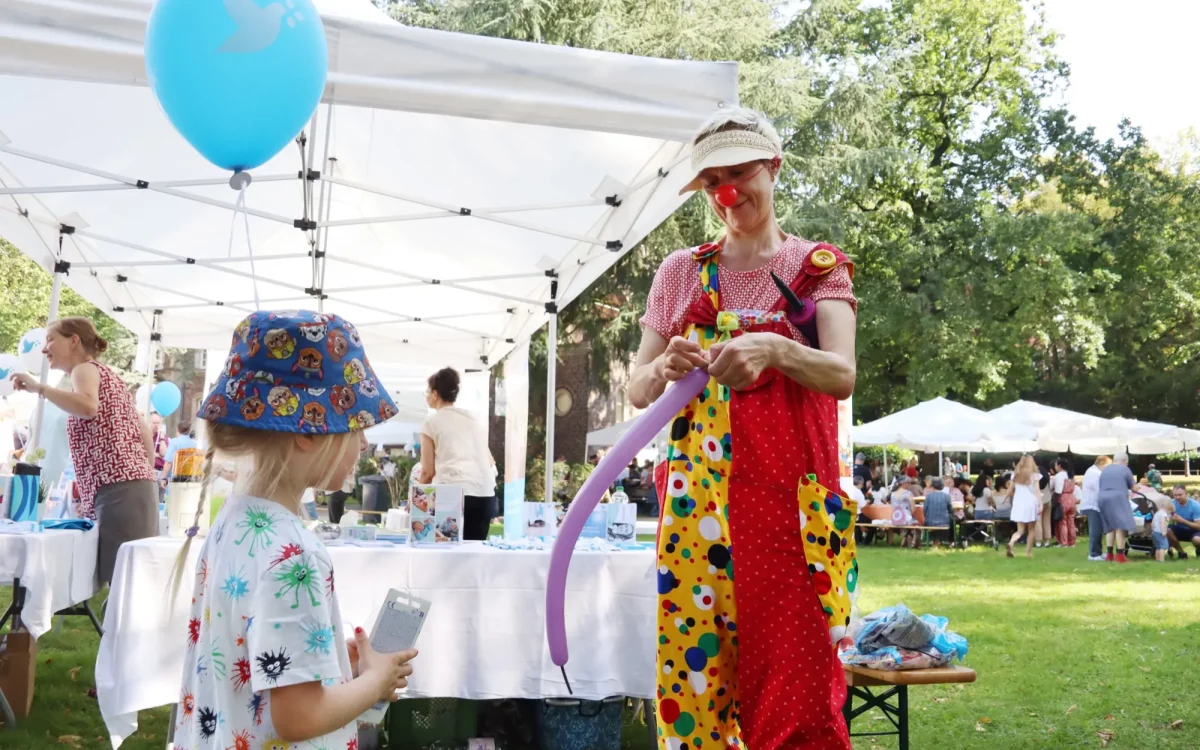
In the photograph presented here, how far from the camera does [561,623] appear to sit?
242 cm

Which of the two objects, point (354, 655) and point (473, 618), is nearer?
point (354, 655)

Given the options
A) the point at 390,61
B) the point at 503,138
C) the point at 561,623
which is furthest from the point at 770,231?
the point at 503,138

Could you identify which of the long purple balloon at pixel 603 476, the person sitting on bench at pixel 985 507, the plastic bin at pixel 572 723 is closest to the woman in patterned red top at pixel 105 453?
the plastic bin at pixel 572 723

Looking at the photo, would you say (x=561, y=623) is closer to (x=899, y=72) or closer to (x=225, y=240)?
(x=225, y=240)

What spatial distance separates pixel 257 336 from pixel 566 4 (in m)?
21.6

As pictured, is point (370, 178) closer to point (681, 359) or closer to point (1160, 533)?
point (681, 359)

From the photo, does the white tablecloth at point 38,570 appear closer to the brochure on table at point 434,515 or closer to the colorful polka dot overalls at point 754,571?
the brochure on table at point 434,515

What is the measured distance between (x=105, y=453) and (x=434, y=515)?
1.80 metres

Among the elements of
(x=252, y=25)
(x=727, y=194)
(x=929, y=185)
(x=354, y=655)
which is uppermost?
(x=929, y=185)

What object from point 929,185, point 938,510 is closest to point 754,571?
point 938,510

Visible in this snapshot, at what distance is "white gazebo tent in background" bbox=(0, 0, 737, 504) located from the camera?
4.29 meters

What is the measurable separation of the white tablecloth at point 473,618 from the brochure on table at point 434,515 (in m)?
0.21

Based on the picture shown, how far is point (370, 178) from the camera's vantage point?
313 inches

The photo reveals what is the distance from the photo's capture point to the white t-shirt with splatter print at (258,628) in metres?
1.56
